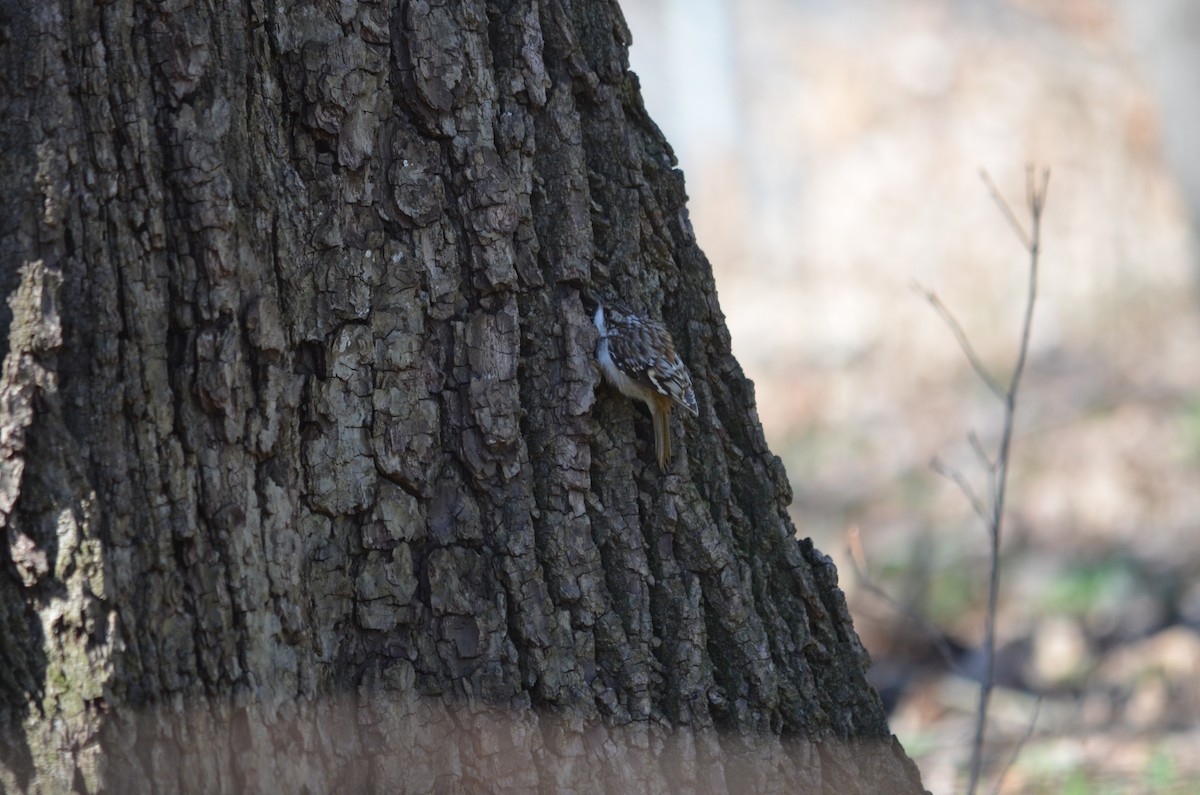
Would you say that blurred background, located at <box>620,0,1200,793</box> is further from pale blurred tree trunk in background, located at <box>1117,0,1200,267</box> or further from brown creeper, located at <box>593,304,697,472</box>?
brown creeper, located at <box>593,304,697,472</box>

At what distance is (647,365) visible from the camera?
234 centimetres

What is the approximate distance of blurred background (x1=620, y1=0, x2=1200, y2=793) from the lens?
534 centimetres

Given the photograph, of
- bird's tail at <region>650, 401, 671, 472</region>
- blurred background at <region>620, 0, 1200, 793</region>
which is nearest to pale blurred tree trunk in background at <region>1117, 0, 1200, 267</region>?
blurred background at <region>620, 0, 1200, 793</region>

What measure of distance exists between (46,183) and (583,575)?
115cm

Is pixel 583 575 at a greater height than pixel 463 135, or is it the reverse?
pixel 463 135

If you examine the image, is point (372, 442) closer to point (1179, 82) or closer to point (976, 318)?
point (976, 318)

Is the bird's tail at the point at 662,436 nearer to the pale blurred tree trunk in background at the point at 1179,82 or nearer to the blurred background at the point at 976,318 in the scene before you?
the blurred background at the point at 976,318

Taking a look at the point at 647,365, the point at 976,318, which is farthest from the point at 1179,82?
the point at 647,365

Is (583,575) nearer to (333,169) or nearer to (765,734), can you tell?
(765,734)

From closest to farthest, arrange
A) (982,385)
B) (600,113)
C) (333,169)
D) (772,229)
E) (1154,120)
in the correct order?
(333,169)
(600,113)
(982,385)
(1154,120)
(772,229)

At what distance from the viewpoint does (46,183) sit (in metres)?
1.79

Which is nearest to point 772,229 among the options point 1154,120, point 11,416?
point 1154,120

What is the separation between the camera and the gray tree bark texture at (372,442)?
5.87 ft

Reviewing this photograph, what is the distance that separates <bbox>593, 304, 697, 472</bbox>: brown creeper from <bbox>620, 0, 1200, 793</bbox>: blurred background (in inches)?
87.2
